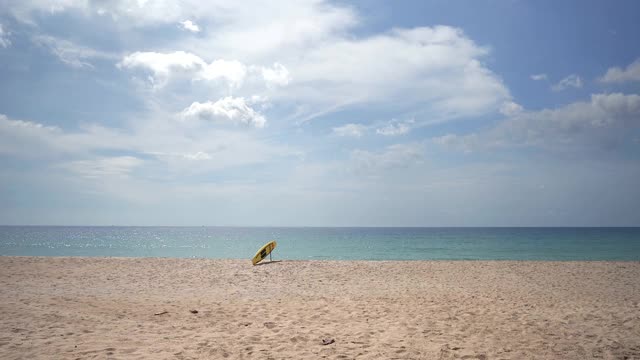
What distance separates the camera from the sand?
6645mm

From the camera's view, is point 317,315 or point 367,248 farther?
point 367,248

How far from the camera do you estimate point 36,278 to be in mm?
15031

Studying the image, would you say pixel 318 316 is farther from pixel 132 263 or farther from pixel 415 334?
pixel 132 263

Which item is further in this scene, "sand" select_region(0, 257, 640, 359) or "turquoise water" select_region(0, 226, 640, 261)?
"turquoise water" select_region(0, 226, 640, 261)

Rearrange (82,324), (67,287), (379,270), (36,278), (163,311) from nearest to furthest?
(82,324)
(163,311)
(67,287)
(36,278)
(379,270)

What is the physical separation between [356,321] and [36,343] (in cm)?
639

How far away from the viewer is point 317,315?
9281 millimetres

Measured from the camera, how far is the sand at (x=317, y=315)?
6.64 m

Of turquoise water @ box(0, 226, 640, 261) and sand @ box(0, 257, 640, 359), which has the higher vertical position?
sand @ box(0, 257, 640, 359)

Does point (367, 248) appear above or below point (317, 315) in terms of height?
below

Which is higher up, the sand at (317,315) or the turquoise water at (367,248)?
the sand at (317,315)

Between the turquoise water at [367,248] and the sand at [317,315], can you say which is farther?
the turquoise water at [367,248]

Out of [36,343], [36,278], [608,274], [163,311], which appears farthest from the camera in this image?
[608,274]

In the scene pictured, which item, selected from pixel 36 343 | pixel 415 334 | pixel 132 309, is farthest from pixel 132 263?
pixel 415 334
